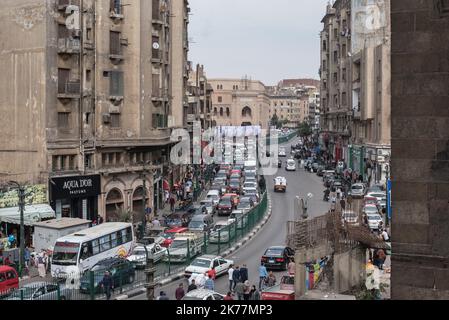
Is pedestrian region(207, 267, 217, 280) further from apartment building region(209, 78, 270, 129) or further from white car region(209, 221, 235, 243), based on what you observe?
apartment building region(209, 78, 270, 129)

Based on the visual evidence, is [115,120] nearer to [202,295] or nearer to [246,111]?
[202,295]

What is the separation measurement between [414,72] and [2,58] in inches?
1264

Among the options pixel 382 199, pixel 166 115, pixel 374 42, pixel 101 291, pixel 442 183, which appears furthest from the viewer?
pixel 374 42

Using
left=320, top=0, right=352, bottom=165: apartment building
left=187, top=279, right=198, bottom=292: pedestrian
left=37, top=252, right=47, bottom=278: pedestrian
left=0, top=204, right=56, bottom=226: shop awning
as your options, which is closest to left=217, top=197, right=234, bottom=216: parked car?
left=0, top=204, right=56, bottom=226: shop awning

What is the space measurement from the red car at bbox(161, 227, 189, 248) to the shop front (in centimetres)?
754

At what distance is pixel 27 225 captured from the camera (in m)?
36.8

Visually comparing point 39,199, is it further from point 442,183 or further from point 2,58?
point 442,183

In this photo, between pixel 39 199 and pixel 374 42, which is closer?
pixel 39 199

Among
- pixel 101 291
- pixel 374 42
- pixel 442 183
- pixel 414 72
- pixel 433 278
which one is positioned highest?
pixel 374 42

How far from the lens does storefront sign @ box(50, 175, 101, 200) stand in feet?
134

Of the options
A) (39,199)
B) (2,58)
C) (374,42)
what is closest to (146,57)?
(2,58)

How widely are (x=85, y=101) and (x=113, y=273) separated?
Answer: 20994 millimetres

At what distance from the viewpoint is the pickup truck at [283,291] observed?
21078 millimetres

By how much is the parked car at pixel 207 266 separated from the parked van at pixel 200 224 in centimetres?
964
